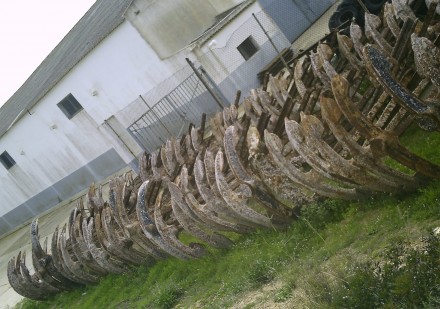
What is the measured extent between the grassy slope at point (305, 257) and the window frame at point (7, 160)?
65.2ft

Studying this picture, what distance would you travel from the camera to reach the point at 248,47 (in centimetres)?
1917

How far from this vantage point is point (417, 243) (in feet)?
16.1

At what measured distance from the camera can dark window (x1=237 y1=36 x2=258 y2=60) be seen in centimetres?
1905

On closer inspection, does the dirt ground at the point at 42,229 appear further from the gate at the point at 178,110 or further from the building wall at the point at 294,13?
the gate at the point at 178,110

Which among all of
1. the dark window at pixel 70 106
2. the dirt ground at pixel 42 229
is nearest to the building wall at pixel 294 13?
the dirt ground at pixel 42 229

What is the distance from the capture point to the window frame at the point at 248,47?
1900 centimetres

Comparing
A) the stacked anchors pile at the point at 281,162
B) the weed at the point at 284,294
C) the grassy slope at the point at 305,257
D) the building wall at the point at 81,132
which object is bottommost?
the grassy slope at the point at 305,257

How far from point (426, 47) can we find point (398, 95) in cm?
51

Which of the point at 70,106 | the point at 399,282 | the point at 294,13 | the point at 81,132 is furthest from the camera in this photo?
the point at 81,132

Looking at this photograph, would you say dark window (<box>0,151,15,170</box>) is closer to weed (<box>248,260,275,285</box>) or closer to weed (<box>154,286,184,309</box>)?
weed (<box>154,286,184,309</box>)

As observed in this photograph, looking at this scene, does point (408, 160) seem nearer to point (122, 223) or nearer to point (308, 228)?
point (308, 228)

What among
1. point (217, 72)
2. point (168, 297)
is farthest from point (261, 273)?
point (217, 72)

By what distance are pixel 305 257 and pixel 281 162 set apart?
111cm

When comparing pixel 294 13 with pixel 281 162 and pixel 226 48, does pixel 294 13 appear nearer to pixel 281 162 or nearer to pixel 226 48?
pixel 226 48
